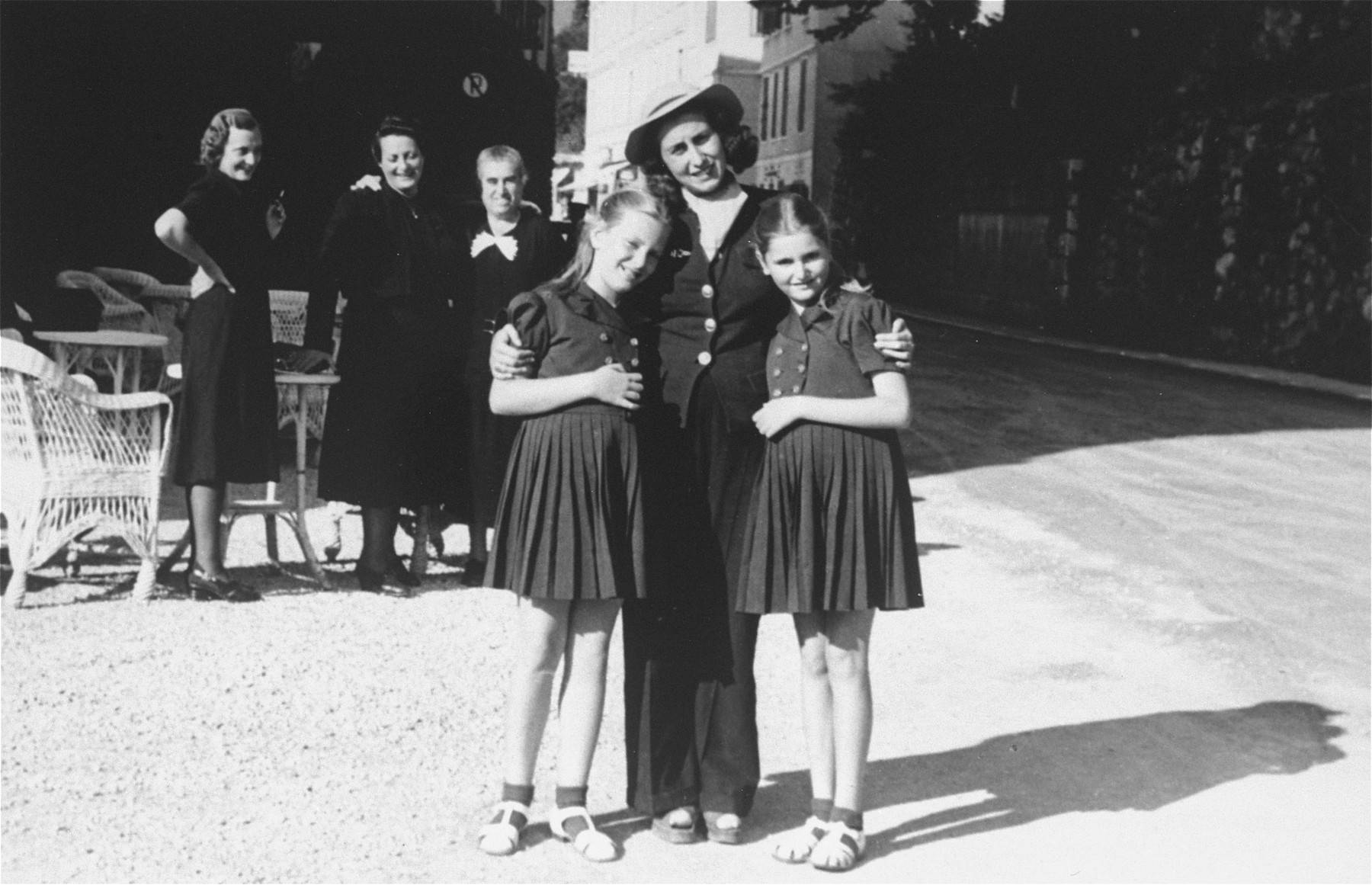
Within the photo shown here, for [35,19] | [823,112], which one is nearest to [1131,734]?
[35,19]

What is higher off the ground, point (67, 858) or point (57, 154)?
point (57, 154)

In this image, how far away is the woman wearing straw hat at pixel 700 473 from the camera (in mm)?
4184

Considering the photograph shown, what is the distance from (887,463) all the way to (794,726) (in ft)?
5.01

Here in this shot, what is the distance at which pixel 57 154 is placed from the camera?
1326 centimetres

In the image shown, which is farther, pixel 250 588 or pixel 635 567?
pixel 250 588

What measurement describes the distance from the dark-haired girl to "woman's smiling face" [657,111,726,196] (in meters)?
3.10

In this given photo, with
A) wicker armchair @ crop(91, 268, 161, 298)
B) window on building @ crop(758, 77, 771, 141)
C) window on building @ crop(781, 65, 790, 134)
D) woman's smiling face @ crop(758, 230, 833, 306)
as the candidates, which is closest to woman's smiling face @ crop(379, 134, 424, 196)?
woman's smiling face @ crop(758, 230, 833, 306)

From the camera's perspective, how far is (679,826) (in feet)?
13.9

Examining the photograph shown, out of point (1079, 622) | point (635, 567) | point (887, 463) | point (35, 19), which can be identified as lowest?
point (1079, 622)

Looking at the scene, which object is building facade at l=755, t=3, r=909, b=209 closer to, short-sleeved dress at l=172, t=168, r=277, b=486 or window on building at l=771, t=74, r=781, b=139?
window on building at l=771, t=74, r=781, b=139

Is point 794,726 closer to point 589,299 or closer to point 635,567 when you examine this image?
point 635,567

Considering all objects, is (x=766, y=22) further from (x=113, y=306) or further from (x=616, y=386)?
(x=616, y=386)

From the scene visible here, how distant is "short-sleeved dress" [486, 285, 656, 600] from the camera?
161 inches

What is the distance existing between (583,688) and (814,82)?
38825 mm
